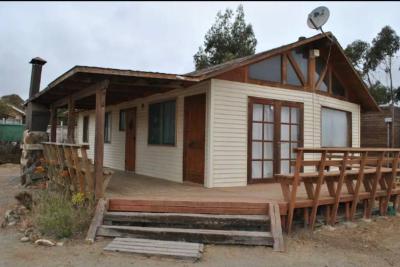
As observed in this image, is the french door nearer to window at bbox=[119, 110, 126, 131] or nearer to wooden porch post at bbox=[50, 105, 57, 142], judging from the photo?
window at bbox=[119, 110, 126, 131]

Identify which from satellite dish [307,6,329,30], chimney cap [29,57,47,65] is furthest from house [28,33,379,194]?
chimney cap [29,57,47,65]

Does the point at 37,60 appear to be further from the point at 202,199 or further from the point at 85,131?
the point at 202,199

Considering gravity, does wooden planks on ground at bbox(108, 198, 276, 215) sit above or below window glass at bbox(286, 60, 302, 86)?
below

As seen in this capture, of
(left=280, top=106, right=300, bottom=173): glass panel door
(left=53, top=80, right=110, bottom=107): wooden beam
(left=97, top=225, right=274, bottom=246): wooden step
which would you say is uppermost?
(left=53, top=80, right=110, bottom=107): wooden beam

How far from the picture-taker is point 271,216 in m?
5.23

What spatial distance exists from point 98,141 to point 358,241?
13.7 feet

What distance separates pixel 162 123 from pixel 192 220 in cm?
414

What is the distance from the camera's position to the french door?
8.04 metres

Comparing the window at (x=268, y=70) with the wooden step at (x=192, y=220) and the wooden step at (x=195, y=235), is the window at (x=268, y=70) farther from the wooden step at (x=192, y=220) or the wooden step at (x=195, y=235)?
the wooden step at (x=195, y=235)

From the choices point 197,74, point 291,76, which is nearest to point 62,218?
point 197,74

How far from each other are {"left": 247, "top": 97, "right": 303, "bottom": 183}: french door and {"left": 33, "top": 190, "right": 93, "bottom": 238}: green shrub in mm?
3690

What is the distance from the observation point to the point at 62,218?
202 inches

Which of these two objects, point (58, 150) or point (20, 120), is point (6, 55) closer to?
point (20, 120)

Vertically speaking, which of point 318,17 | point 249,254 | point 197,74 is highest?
point 318,17
